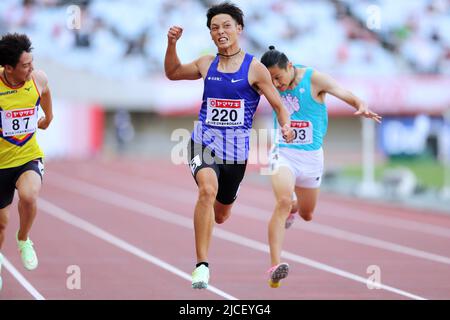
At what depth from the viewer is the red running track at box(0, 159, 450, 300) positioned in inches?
372

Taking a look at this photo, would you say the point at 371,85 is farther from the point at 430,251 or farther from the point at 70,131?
the point at 430,251

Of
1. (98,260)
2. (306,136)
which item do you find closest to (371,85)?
(98,260)

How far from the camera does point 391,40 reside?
91.7 feet

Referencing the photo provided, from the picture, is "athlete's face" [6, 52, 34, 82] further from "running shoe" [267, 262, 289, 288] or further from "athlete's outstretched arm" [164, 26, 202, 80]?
"running shoe" [267, 262, 289, 288]

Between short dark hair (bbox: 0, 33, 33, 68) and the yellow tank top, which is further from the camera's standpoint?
the yellow tank top

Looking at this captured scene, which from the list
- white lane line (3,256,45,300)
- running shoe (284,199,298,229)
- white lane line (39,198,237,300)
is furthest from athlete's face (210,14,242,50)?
white lane line (3,256,45,300)

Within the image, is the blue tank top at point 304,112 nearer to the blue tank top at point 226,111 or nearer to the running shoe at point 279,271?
the blue tank top at point 226,111

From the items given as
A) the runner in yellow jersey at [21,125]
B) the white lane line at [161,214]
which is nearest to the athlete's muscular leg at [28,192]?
the runner in yellow jersey at [21,125]

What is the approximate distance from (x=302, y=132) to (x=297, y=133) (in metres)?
0.05

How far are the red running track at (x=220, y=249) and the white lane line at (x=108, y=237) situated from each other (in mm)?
15

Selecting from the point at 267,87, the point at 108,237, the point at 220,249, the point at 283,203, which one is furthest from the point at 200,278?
the point at 108,237

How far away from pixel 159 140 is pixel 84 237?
17.1 m

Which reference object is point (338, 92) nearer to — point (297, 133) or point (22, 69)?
point (297, 133)
